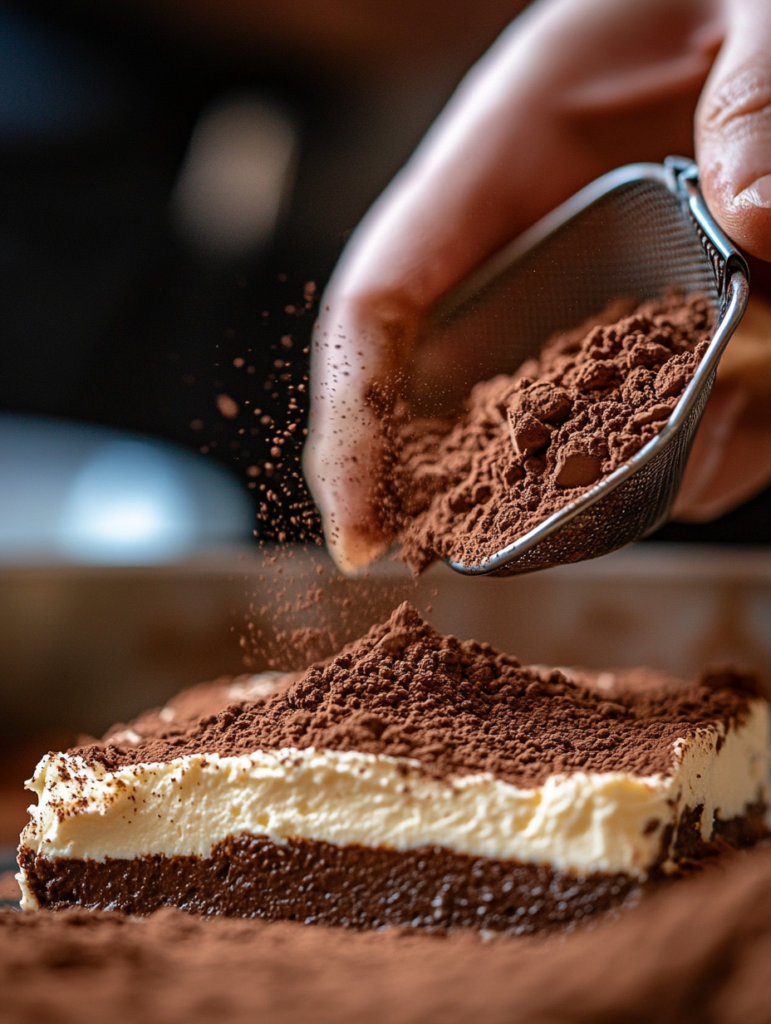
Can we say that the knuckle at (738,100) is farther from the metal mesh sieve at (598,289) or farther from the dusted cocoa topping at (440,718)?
the dusted cocoa topping at (440,718)

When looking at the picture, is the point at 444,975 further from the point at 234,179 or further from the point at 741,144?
the point at 234,179

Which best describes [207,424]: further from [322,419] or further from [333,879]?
[333,879]

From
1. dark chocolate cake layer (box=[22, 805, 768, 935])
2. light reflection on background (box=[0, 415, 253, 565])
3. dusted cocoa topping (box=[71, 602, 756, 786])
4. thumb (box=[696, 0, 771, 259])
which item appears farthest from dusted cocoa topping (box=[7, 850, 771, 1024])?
light reflection on background (box=[0, 415, 253, 565])

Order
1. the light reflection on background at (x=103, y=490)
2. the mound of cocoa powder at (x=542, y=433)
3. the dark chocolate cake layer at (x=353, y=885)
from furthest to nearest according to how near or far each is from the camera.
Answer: the light reflection on background at (x=103, y=490) → the mound of cocoa powder at (x=542, y=433) → the dark chocolate cake layer at (x=353, y=885)

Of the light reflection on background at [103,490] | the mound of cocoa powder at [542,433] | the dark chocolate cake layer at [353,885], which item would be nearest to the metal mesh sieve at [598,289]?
the mound of cocoa powder at [542,433]

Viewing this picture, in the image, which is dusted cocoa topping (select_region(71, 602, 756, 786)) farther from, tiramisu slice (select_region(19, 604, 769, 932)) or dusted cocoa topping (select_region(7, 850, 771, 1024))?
dusted cocoa topping (select_region(7, 850, 771, 1024))

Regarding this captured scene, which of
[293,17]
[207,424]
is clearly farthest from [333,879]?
[293,17]
